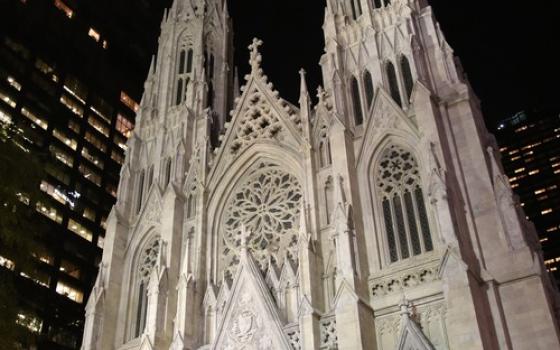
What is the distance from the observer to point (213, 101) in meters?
35.4

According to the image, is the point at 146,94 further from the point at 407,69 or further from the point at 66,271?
the point at 66,271

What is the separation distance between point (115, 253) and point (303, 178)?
9818 millimetres

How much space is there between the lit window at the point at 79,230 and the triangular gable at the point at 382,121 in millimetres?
36078

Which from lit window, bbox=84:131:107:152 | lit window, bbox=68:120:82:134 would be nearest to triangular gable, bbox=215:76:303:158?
lit window, bbox=68:120:82:134

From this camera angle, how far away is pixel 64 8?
65.4m

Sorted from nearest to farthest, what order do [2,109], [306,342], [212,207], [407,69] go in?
[306,342], [407,69], [212,207], [2,109]

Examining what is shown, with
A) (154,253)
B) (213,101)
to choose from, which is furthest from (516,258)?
(213,101)

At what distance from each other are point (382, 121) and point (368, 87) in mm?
2391

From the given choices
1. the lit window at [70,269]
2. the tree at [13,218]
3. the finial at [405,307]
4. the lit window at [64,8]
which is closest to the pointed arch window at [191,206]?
the finial at [405,307]

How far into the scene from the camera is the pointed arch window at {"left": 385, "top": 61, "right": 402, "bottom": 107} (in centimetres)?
2606

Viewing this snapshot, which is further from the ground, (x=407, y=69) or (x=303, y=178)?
(x=407, y=69)

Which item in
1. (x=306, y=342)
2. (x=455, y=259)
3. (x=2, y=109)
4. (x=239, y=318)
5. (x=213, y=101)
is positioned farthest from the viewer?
(x=2, y=109)

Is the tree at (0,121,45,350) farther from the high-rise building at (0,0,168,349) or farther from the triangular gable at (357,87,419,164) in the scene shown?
the high-rise building at (0,0,168,349)

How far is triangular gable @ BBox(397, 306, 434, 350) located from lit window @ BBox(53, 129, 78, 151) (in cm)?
4490
